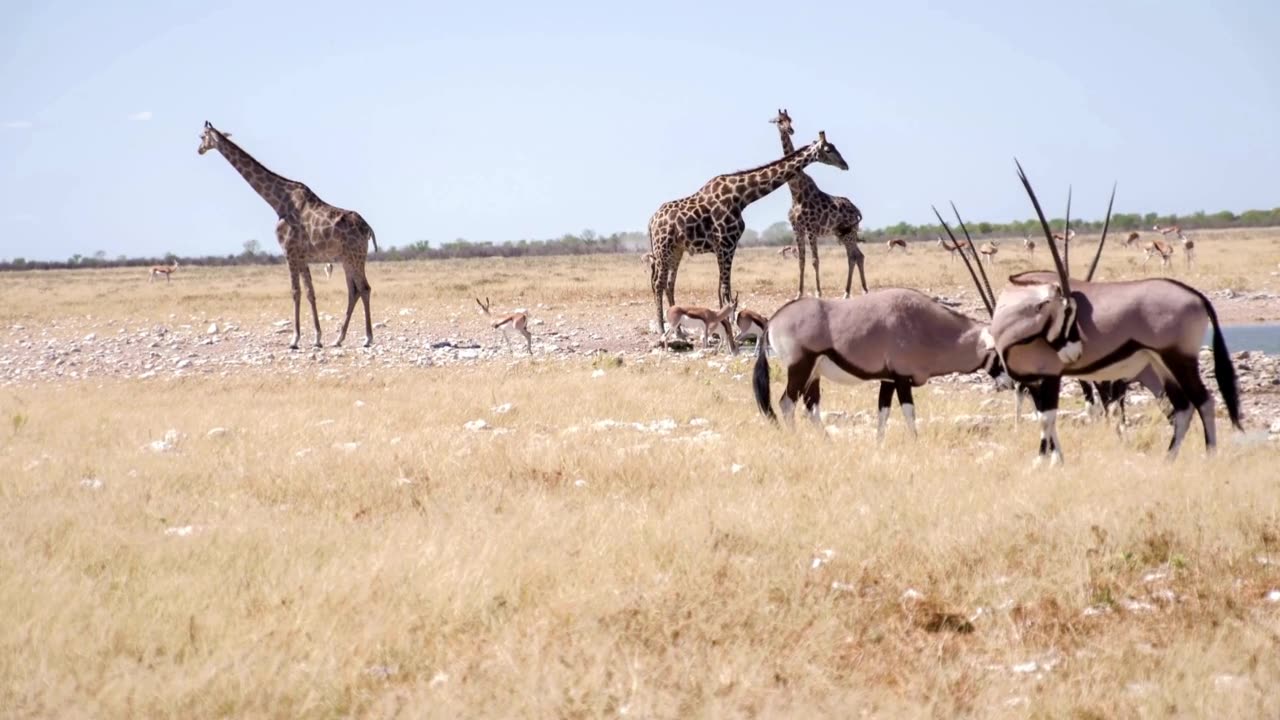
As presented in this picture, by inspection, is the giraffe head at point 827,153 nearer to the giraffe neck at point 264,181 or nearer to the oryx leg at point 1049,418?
the giraffe neck at point 264,181

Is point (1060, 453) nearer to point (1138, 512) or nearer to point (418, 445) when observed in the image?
point (1138, 512)

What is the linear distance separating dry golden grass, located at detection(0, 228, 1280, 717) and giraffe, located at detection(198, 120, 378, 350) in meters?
8.75

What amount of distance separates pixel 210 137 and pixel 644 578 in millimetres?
16194

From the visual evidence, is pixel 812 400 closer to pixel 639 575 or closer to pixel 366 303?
pixel 639 575

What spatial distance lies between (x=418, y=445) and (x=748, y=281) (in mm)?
24668

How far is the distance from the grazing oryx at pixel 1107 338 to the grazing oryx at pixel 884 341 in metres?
0.71

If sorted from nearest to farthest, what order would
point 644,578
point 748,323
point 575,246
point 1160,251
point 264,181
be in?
1. point 644,578
2. point 748,323
3. point 264,181
4. point 1160,251
5. point 575,246

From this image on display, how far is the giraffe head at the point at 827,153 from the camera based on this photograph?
1888 cm

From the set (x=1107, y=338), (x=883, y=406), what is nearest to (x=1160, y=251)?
(x=883, y=406)

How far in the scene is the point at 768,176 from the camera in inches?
747

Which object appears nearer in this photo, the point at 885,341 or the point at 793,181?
the point at 885,341

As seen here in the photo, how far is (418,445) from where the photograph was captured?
9.27 meters

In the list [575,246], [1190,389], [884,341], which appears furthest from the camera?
[575,246]

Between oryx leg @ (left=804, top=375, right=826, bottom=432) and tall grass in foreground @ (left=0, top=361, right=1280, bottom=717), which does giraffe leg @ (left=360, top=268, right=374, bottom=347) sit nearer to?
tall grass in foreground @ (left=0, top=361, right=1280, bottom=717)
